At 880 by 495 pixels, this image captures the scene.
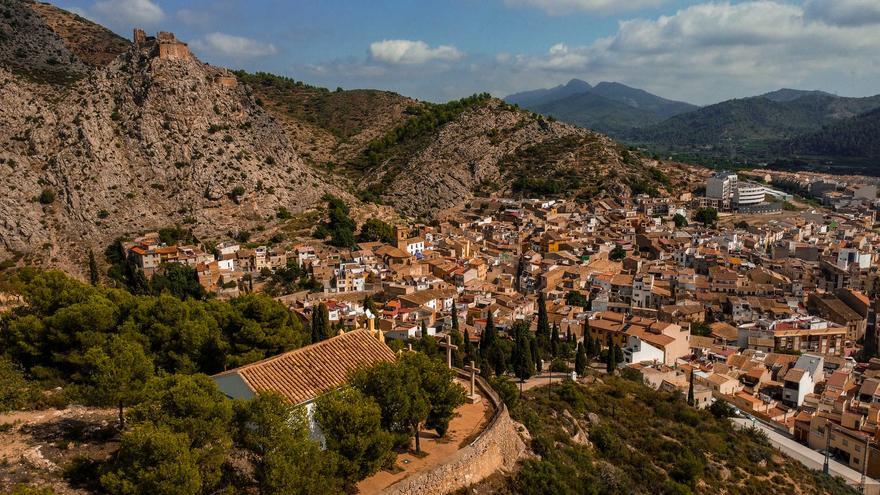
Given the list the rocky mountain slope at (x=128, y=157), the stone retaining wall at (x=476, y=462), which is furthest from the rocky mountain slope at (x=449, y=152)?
the stone retaining wall at (x=476, y=462)

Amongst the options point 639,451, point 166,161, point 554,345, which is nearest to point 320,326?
point 554,345

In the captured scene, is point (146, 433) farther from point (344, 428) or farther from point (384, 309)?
point (384, 309)

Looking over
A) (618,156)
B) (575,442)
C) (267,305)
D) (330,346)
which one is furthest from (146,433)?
(618,156)

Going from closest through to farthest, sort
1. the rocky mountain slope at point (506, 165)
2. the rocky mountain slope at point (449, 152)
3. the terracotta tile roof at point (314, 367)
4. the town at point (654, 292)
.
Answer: the terracotta tile roof at point (314, 367) < the town at point (654, 292) < the rocky mountain slope at point (506, 165) < the rocky mountain slope at point (449, 152)

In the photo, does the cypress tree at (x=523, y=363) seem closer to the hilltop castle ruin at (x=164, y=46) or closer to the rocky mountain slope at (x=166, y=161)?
the rocky mountain slope at (x=166, y=161)

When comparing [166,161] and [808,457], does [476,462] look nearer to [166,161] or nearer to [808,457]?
[808,457]

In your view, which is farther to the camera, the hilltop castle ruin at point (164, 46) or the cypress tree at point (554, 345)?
the hilltop castle ruin at point (164, 46)
